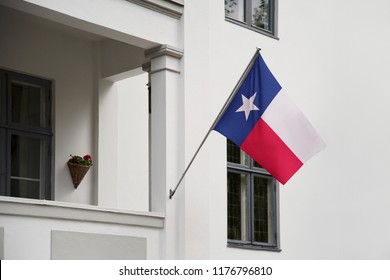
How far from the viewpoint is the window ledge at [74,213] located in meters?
8.33

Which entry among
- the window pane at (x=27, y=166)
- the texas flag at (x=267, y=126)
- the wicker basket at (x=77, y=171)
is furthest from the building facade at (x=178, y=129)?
Result: the texas flag at (x=267, y=126)

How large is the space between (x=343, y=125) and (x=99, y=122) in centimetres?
448

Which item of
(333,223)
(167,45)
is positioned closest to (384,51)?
(333,223)

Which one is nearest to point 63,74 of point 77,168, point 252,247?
point 77,168

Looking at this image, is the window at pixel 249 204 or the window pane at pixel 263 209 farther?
the window pane at pixel 263 209

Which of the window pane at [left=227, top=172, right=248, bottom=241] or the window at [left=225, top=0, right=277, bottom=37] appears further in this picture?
the window at [left=225, top=0, right=277, bottom=37]

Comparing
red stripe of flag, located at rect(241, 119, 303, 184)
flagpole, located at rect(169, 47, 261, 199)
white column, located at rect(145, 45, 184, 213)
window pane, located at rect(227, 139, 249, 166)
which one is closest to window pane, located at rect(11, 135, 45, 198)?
white column, located at rect(145, 45, 184, 213)

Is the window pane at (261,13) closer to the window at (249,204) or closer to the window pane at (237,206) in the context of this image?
the window at (249,204)

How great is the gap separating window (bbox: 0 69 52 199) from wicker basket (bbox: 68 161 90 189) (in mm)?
302

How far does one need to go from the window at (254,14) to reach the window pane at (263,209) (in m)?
2.27

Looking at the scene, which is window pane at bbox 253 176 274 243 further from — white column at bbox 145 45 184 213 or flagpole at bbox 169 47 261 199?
flagpole at bbox 169 47 261 199

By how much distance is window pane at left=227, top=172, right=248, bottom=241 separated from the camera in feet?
39.3

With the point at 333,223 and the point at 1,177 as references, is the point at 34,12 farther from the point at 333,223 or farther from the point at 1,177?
the point at 333,223

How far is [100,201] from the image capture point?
11375 millimetres
